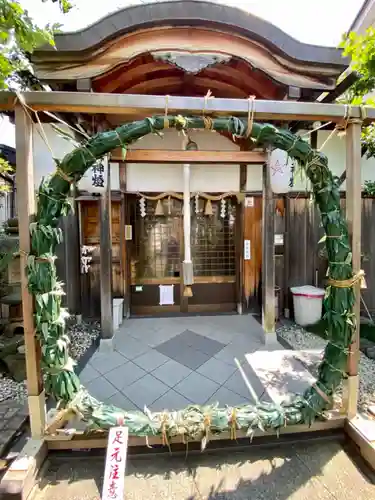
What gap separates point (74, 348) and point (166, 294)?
231 cm

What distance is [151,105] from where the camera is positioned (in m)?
2.21

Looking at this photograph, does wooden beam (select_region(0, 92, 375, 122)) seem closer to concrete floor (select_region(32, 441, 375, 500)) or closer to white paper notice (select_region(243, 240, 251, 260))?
concrete floor (select_region(32, 441, 375, 500))

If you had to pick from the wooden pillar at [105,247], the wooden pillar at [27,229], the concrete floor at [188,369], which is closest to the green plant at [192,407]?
the wooden pillar at [27,229]

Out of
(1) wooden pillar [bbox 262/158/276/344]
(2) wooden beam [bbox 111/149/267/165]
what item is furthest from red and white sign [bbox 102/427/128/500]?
(2) wooden beam [bbox 111/149/267/165]

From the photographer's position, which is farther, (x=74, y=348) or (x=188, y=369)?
(x=74, y=348)

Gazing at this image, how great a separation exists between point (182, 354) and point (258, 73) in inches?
181

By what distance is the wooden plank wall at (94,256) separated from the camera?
18.5 ft

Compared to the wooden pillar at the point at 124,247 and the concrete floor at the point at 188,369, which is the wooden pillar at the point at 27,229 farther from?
the wooden pillar at the point at 124,247

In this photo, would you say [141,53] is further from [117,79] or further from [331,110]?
[331,110]

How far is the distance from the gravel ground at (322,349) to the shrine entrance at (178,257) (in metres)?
1.47

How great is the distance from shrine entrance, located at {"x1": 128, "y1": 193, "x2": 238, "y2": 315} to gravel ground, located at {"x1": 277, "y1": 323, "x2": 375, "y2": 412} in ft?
4.81

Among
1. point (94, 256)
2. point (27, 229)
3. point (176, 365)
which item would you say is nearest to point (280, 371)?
point (176, 365)

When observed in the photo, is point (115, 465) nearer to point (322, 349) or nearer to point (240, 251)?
point (322, 349)

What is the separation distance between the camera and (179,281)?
611cm
